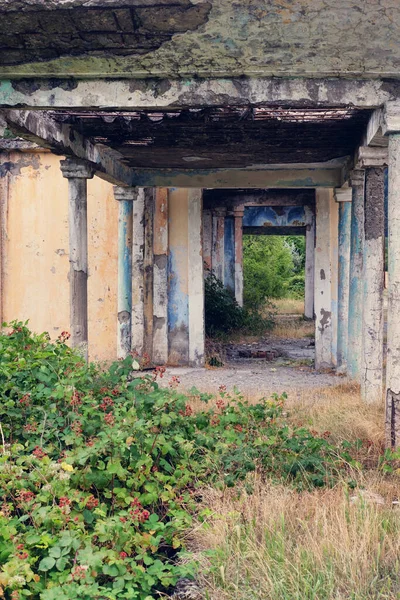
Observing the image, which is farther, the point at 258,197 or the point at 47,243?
the point at 258,197

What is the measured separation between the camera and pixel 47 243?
419 inches

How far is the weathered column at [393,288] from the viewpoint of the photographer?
5.04 meters

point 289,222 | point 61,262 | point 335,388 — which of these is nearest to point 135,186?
point 61,262

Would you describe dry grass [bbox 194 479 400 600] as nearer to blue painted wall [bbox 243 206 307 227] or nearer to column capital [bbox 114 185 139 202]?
column capital [bbox 114 185 139 202]

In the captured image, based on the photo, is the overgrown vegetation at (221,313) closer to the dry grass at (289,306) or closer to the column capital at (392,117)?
the dry grass at (289,306)

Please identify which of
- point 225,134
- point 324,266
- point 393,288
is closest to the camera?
point 393,288

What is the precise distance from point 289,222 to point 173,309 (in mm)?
8692

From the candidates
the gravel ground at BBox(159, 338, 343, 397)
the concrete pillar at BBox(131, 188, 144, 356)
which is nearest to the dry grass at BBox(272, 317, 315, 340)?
the gravel ground at BBox(159, 338, 343, 397)

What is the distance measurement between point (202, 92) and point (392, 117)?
1.51m

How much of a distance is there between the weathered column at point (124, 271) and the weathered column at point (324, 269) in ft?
9.93

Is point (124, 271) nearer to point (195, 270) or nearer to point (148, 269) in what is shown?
point (148, 269)

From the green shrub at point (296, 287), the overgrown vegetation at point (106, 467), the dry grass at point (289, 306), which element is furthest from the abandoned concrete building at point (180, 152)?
the green shrub at point (296, 287)

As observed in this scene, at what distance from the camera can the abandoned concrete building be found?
14.3 ft

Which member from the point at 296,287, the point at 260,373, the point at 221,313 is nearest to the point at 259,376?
the point at 260,373
